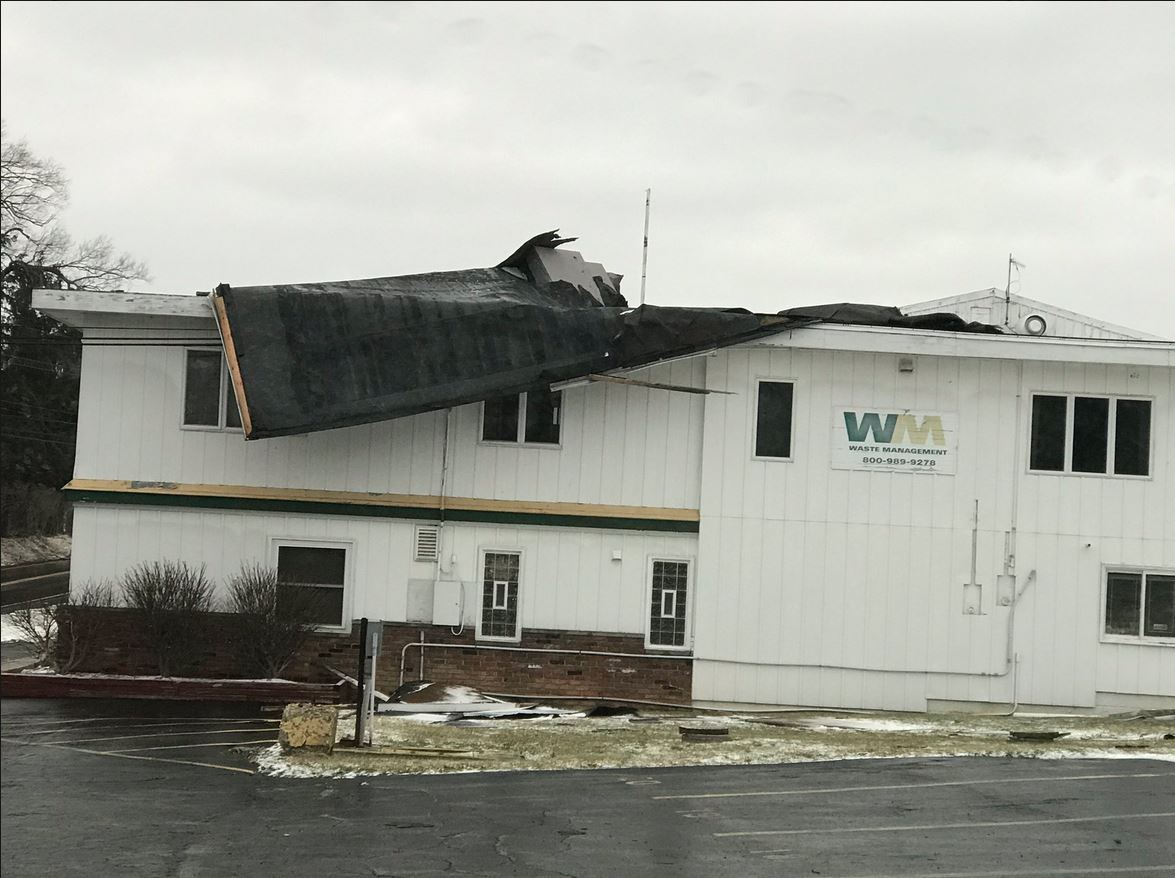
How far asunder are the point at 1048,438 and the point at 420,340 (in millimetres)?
9697

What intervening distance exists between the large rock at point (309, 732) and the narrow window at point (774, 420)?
8.33m

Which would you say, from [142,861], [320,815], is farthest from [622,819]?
[142,861]

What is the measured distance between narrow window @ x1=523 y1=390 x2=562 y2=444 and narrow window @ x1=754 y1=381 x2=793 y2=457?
3.12 m

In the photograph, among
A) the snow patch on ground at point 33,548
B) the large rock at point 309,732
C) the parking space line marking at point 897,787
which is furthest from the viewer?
the snow patch on ground at point 33,548

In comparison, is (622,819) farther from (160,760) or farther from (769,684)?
(769,684)

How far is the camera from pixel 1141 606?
20172 millimetres

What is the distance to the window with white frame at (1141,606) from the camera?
2017 cm

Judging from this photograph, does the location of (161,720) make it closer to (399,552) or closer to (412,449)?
(399,552)

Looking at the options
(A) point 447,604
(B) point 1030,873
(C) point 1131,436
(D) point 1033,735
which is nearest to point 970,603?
(D) point 1033,735

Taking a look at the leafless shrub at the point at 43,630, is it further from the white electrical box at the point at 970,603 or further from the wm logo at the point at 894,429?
the white electrical box at the point at 970,603

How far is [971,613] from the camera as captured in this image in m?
20.1

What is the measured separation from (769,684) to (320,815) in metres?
9.62

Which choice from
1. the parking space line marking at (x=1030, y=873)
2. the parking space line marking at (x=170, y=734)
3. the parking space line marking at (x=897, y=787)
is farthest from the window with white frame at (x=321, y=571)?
the parking space line marking at (x=1030, y=873)

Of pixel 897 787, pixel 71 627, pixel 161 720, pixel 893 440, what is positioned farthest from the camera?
pixel 893 440
